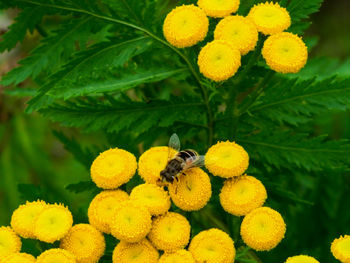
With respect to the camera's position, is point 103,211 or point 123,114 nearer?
point 103,211

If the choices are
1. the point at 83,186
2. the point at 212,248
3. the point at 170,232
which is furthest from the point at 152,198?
the point at 83,186

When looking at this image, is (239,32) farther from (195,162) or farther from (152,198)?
(152,198)

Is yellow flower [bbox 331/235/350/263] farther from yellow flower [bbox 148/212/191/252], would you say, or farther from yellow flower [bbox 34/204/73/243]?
yellow flower [bbox 34/204/73/243]

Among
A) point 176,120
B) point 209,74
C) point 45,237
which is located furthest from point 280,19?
point 45,237

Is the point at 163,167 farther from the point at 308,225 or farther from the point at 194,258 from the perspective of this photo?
the point at 308,225

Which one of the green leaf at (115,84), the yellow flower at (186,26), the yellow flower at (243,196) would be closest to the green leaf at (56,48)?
the green leaf at (115,84)

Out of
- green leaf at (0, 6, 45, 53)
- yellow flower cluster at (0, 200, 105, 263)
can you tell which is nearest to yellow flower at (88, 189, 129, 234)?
yellow flower cluster at (0, 200, 105, 263)
